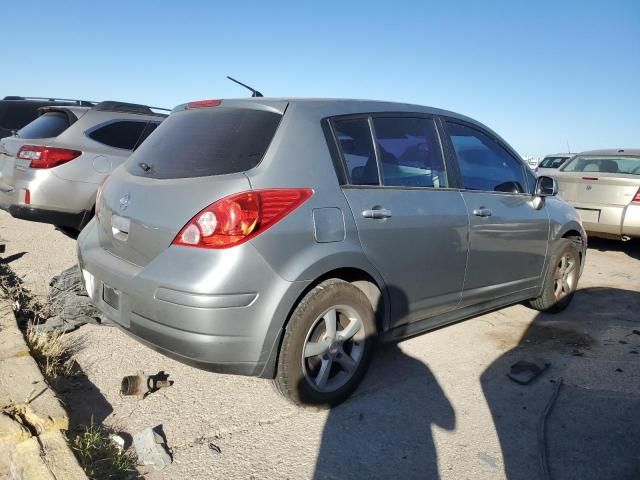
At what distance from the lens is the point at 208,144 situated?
110 inches

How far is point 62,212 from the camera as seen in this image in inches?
197

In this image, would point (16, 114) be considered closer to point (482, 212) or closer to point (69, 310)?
point (69, 310)

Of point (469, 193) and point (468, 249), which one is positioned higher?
point (469, 193)

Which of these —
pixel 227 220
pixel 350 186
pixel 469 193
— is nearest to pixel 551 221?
pixel 469 193

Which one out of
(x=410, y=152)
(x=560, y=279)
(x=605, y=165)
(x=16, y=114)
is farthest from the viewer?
(x=16, y=114)

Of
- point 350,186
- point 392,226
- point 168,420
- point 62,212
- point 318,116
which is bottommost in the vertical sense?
point 168,420

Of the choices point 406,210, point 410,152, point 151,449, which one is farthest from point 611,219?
point 151,449

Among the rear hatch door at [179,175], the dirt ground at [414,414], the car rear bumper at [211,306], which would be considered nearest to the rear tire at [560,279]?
the dirt ground at [414,414]

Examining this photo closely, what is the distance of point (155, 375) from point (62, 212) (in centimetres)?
264

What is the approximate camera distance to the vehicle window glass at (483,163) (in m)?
3.71

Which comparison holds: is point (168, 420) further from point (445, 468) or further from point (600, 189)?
point (600, 189)

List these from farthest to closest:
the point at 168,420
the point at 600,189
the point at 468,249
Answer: the point at 600,189, the point at 468,249, the point at 168,420

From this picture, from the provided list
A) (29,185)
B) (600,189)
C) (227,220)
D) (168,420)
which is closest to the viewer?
(227,220)

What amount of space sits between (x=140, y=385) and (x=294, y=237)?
1350mm
